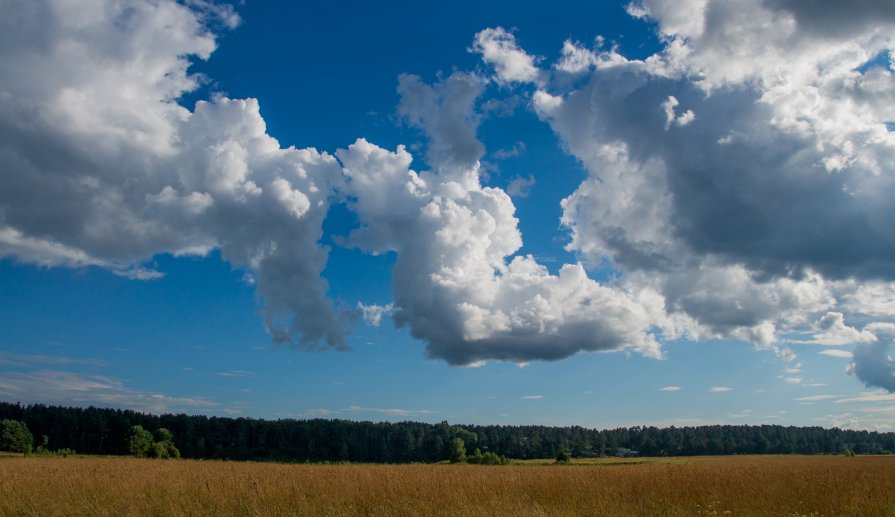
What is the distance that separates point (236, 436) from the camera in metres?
125

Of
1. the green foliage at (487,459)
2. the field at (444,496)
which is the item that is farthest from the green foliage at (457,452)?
the field at (444,496)

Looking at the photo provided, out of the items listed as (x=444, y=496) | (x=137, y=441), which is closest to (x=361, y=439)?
(x=137, y=441)

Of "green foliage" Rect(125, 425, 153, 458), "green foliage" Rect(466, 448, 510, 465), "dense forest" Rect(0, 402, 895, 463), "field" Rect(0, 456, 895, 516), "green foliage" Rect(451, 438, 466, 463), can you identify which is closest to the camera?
"field" Rect(0, 456, 895, 516)

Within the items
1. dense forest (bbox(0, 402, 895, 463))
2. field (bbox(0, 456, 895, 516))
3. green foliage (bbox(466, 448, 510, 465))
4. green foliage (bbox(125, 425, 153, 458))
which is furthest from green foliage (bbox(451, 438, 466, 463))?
field (bbox(0, 456, 895, 516))

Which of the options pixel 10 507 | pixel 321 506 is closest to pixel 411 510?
pixel 321 506

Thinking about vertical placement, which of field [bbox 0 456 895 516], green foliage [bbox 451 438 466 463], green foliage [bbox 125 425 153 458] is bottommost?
green foliage [bbox 451 438 466 463]

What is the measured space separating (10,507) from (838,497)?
19110 mm

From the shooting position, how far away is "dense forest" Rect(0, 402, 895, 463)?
118250 mm

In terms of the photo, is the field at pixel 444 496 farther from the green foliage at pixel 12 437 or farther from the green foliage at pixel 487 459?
the green foliage at pixel 12 437

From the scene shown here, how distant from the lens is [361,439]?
136 m

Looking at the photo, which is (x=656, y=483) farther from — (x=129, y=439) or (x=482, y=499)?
(x=129, y=439)

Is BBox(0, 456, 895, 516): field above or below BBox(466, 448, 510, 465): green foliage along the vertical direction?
above

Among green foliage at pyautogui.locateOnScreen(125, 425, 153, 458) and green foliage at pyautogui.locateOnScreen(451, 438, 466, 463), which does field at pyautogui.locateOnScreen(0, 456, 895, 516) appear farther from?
green foliage at pyautogui.locateOnScreen(451, 438, 466, 463)

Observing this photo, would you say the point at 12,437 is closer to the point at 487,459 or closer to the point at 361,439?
the point at 361,439
